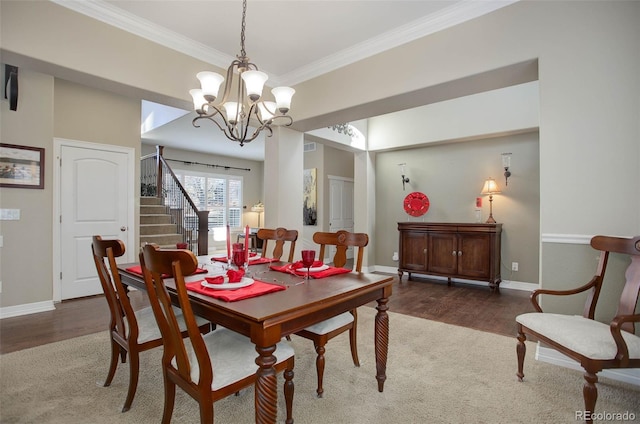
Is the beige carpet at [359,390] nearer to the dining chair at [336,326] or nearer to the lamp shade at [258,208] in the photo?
the dining chair at [336,326]

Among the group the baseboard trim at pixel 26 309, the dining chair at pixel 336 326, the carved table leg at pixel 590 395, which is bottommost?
the baseboard trim at pixel 26 309

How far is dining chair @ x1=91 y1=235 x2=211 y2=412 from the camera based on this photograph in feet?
5.64

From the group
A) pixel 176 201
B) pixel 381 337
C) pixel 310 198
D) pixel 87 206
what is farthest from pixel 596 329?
pixel 176 201

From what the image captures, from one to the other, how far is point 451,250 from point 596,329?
10.2ft

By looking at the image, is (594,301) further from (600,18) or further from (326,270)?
(600,18)

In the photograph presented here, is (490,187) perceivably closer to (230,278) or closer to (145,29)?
(230,278)

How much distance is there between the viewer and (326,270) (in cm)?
208

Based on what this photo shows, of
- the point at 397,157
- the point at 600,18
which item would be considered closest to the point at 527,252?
the point at 397,157

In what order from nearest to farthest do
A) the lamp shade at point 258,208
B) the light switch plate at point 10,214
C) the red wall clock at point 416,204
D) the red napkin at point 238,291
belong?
the red napkin at point 238,291 → the light switch plate at point 10,214 → the red wall clock at point 416,204 → the lamp shade at point 258,208

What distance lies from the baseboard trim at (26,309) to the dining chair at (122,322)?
2.25 m

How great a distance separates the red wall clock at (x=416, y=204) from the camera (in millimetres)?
5521

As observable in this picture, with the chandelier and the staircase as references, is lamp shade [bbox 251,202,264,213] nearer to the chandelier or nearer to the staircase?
the staircase

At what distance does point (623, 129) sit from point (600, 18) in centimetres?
80

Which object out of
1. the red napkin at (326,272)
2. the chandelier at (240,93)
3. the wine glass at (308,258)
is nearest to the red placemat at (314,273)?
the red napkin at (326,272)
